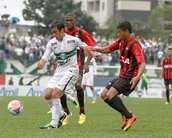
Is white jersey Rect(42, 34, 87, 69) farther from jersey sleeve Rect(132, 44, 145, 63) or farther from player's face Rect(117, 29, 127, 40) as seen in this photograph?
jersey sleeve Rect(132, 44, 145, 63)

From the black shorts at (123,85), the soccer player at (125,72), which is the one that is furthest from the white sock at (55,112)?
the black shorts at (123,85)

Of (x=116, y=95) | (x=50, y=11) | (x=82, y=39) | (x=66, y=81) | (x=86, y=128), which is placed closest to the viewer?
(x=116, y=95)

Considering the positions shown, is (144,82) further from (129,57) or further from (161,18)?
(161,18)

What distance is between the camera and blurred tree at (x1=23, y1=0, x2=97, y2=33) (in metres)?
69.9

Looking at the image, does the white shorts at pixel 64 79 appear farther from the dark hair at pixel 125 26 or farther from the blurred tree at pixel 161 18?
the blurred tree at pixel 161 18

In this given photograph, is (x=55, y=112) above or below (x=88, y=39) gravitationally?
below

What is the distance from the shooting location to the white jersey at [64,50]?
13.6m

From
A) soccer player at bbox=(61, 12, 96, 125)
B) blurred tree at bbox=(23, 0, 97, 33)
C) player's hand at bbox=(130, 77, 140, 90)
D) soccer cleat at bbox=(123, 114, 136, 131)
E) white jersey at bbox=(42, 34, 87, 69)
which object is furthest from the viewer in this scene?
blurred tree at bbox=(23, 0, 97, 33)

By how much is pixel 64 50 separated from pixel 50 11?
56909 mm

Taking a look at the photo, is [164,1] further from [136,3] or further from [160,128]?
[160,128]

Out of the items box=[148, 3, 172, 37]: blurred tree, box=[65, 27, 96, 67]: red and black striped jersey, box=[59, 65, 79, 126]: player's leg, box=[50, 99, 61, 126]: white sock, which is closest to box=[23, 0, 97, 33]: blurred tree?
box=[148, 3, 172, 37]: blurred tree

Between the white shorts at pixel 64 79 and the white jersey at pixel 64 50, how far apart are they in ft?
0.40

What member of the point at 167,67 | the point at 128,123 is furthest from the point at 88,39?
the point at 167,67

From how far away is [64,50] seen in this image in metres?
13.7
